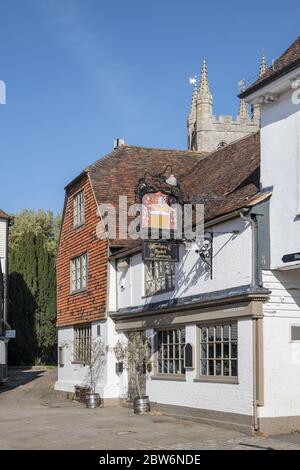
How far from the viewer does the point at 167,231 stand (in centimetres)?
1778

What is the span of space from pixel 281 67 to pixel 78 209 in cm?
1220

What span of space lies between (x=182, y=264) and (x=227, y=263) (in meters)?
2.44

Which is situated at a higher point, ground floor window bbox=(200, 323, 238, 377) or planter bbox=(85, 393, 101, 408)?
ground floor window bbox=(200, 323, 238, 377)

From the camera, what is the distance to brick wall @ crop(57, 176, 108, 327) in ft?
74.7

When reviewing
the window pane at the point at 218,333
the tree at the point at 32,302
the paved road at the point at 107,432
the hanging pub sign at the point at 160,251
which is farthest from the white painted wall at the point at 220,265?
the tree at the point at 32,302

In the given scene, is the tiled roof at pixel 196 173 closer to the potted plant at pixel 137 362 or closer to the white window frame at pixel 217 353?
the white window frame at pixel 217 353

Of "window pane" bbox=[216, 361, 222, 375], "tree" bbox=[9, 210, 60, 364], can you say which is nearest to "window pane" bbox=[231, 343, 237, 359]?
"window pane" bbox=[216, 361, 222, 375]

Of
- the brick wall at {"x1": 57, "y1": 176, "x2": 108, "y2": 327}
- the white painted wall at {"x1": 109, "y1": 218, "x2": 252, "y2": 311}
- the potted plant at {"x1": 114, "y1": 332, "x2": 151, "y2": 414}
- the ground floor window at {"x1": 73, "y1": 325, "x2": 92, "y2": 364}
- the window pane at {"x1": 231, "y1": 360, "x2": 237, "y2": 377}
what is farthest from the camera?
the ground floor window at {"x1": 73, "y1": 325, "x2": 92, "y2": 364}

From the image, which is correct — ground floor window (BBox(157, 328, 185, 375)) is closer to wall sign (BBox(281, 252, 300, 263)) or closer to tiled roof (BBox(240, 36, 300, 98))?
wall sign (BBox(281, 252, 300, 263))

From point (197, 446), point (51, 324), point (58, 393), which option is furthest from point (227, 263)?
point (51, 324)

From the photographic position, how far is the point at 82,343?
24.9 m

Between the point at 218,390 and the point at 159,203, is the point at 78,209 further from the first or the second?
the point at 218,390

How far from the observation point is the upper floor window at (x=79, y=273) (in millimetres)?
24594

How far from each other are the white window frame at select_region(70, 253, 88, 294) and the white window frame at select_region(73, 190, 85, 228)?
1.20 metres
